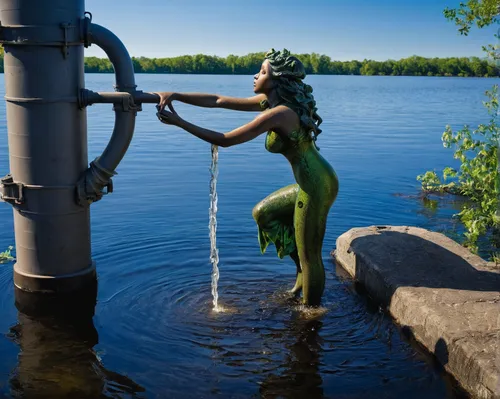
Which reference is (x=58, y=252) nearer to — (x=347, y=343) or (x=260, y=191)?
(x=347, y=343)

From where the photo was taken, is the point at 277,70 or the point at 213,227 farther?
the point at 213,227

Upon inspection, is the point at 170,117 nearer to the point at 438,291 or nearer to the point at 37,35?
the point at 37,35

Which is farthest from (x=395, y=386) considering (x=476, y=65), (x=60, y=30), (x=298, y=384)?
(x=476, y=65)

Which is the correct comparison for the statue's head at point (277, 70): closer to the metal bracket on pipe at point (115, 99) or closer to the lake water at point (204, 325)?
the metal bracket on pipe at point (115, 99)

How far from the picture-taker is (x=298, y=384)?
4605 millimetres

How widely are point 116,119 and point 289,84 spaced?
157cm

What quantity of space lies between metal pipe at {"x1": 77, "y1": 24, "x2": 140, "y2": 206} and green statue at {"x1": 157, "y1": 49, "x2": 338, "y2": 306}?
0.51 meters

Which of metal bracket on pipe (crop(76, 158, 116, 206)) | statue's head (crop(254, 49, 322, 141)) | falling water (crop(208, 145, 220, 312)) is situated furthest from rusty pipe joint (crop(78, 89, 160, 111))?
statue's head (crop(254, 49, 322, 141))

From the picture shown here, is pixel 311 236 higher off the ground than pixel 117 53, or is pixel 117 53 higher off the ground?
pixel 117 53

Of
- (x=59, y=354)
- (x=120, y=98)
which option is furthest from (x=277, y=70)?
(x=59, y=354)

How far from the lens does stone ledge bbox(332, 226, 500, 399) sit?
177 inches

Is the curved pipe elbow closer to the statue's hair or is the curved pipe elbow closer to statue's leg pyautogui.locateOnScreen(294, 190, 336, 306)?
the statue's hair

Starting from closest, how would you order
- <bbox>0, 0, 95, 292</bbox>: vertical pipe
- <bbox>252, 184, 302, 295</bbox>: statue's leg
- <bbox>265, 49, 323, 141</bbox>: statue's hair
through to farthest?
<bbox>265, 49, 323, 141</bbox>: statue's hair
<bbox>0, 0, 95, 292</bbox>: vertical pipe
<bbox>252, 184, 302, 295</bbox>: statue's leg

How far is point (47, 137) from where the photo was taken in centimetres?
569
